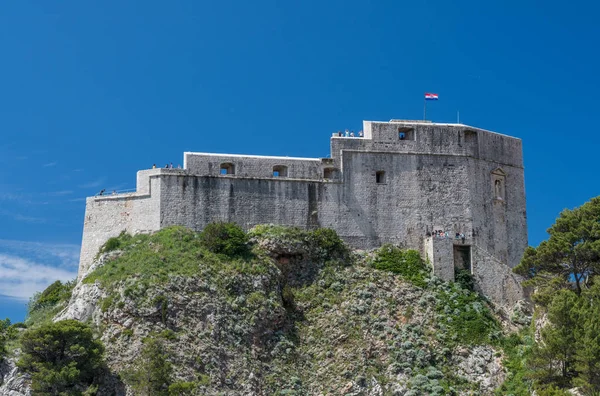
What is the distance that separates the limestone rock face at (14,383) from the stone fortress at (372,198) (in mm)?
11802

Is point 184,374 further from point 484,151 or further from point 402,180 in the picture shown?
point 484,151

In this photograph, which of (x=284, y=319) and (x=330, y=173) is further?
(x=330, y=173)

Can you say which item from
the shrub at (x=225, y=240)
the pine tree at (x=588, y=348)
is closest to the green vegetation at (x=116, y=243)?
the shrub at (x=225, y=240)

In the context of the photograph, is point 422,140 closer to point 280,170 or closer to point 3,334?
point 280,170

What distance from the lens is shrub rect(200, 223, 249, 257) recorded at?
181 feet

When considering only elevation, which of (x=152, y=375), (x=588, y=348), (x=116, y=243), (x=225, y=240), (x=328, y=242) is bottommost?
(x=152, y=375)

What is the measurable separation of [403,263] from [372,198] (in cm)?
493

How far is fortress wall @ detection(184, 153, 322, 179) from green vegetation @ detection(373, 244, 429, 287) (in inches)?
251

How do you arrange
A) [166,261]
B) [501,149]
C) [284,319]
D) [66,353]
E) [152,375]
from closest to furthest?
[152,375] → [66,353] → [284,319] → [166,261] → [501,149]

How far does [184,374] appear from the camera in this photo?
48.4 m

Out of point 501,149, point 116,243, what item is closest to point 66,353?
point 116,243

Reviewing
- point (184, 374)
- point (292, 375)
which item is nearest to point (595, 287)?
point (292, 375)

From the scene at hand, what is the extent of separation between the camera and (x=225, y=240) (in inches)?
2180

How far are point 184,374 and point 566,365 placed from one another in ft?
61.4
